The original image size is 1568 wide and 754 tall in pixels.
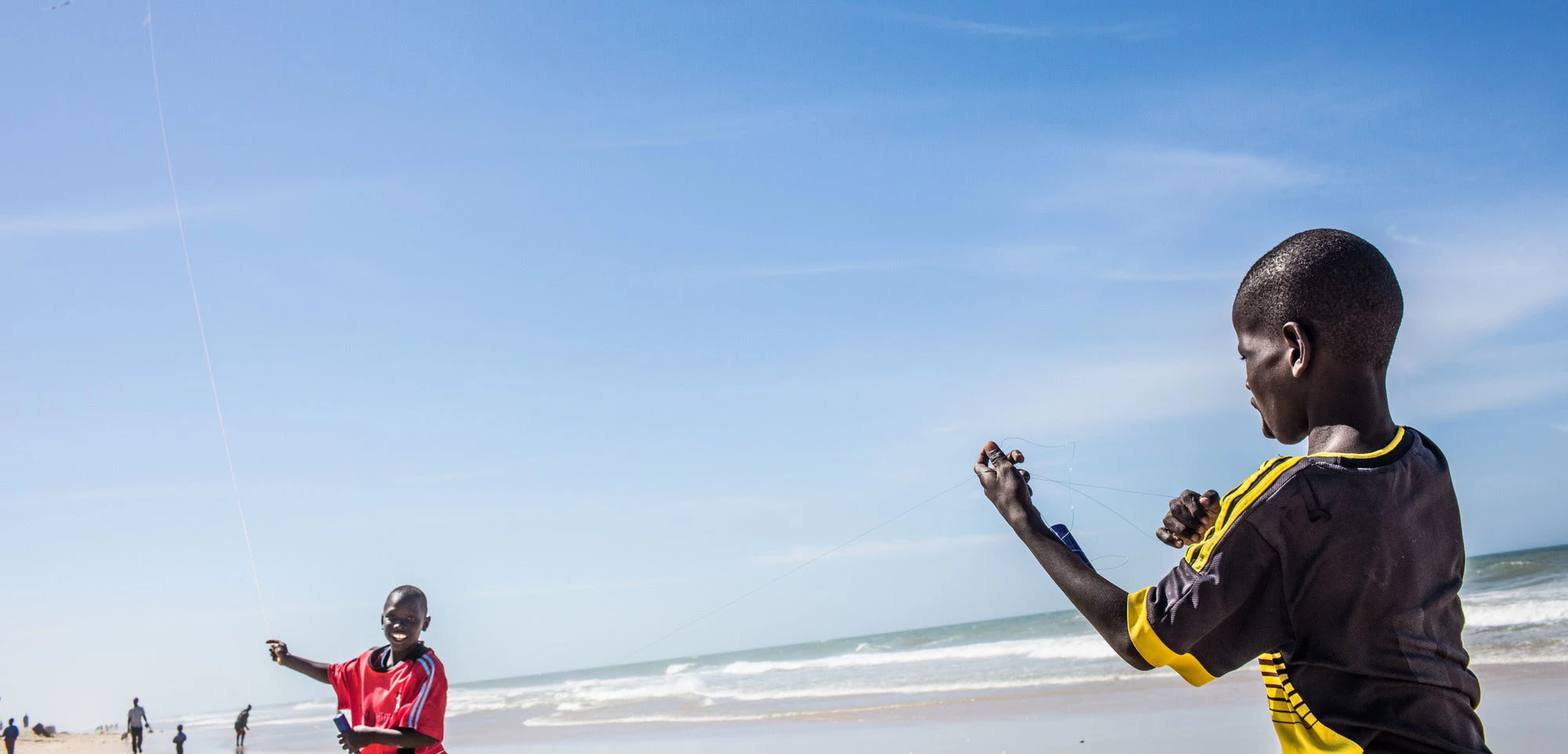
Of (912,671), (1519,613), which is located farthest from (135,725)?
(1519,613)

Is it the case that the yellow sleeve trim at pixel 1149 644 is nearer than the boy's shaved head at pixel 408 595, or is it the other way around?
the yellow sleeve trim at pixel 1149 644

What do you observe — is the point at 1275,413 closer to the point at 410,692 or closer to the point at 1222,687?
the point at 410,692

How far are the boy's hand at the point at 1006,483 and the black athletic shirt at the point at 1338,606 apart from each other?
264 millimetres

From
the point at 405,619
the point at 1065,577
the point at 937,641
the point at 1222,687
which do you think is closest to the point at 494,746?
the point at 1222,687

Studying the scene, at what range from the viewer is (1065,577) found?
1.82m

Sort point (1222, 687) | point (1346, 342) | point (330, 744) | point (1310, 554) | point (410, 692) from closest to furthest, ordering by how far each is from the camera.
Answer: point (1310, 554)
point (1346, 342)
point (410, 692)
point (1222, 687)
point (330, 744)

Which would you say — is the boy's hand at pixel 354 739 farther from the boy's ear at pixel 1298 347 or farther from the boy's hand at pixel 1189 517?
the boy's ear at pixel 1298 347

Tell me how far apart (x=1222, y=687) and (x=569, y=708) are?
18.9 meters

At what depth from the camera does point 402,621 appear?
535cm

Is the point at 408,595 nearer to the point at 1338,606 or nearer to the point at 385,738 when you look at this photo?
the point at 385,738

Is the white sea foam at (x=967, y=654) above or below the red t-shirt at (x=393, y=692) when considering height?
below

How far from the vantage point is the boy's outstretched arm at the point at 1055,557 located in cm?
174

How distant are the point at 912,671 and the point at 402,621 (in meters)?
23.2

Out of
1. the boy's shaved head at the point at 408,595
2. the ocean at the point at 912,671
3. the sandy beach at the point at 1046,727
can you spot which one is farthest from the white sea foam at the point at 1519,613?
the boy's shaved head at the point at 408,595
